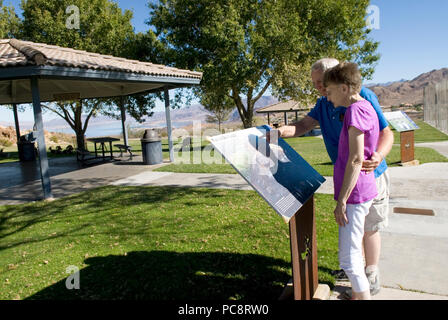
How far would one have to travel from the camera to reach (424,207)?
5.20 meters

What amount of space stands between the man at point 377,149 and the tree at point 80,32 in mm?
17094

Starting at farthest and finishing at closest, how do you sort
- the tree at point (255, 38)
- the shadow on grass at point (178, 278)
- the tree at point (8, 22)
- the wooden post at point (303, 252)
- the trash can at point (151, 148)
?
1. the tree at point (8, 22)
2. the tree at point (255, 38)
3. the trash can at point (151, 148)
4. the shadow on grass at point (178, 278)
5. the wooden post at point (303, 252)

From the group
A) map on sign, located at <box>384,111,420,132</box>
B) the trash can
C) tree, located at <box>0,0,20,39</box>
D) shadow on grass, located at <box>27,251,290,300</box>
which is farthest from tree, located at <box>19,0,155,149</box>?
shadow on grass, located at <box>27,251,290,300</box>

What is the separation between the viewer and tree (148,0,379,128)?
17.7 m

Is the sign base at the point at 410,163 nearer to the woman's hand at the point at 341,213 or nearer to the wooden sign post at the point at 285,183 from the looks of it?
the wooden sign post at the point at 285,183

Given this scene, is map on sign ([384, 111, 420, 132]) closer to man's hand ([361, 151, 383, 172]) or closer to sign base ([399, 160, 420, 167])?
sign base ([399, 160, 420, 167])

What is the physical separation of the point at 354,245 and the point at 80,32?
21427mm

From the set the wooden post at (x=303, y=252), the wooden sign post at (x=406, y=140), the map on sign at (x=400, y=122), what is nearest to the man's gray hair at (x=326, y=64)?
the wooden post at (x=303, y=252)

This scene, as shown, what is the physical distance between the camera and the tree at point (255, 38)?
58.1 ft

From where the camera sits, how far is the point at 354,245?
7.43 ft

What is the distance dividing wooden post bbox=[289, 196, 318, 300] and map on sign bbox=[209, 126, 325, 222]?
0.62 feet

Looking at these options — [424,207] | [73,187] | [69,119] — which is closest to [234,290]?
[424,207]

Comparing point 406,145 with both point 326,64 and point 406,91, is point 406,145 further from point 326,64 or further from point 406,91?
point 406,91

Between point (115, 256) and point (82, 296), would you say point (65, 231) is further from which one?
point (82, 296)
